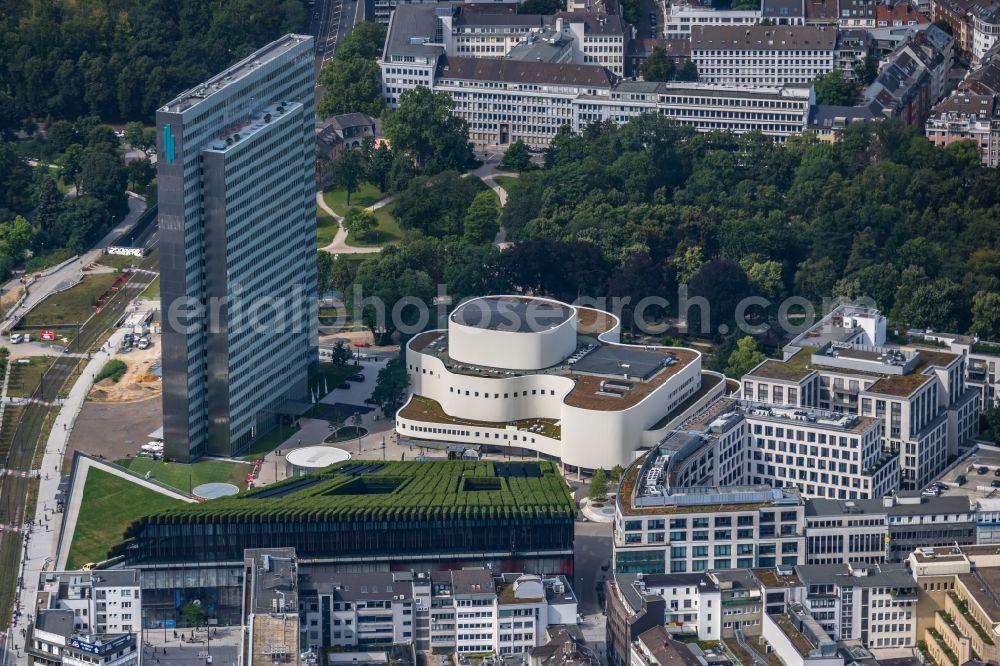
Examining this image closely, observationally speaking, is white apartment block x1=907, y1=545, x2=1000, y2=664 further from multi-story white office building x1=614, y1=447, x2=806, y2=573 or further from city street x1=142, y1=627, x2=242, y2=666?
city street x1=142, y1=627, x2=242, y2=666

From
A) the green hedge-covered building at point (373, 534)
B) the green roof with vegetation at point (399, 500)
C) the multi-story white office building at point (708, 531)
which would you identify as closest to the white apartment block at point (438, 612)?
the green hedge-covered building at point (373, 534)

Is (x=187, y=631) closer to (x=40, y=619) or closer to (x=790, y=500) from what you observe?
(x=40, y=619)

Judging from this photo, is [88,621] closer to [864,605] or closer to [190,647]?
[190,647]

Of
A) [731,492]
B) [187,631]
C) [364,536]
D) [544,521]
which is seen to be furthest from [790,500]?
[187,631]

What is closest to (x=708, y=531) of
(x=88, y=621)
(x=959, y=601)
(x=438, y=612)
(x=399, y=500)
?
(x=959, y=601)

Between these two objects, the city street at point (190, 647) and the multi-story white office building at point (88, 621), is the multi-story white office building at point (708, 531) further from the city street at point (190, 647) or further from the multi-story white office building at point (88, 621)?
the multi-story white office building at point (88, 621)

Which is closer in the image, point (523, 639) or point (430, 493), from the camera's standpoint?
point (523, 639)
